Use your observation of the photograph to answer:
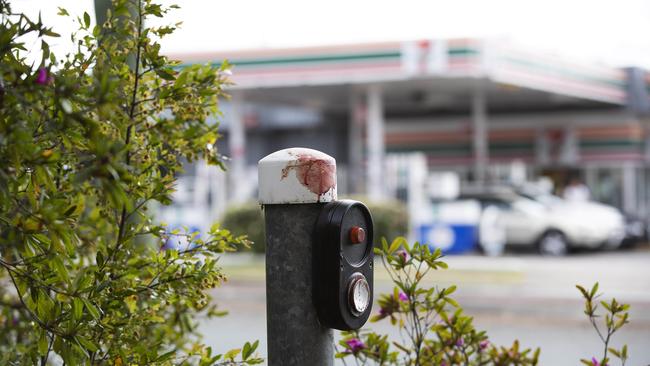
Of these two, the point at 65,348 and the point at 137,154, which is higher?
the point at 137,154

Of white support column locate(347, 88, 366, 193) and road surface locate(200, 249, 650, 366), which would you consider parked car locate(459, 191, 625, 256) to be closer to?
road surface locate(200, 249, 650, 366)

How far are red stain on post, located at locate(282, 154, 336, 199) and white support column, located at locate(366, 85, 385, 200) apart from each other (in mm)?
15750

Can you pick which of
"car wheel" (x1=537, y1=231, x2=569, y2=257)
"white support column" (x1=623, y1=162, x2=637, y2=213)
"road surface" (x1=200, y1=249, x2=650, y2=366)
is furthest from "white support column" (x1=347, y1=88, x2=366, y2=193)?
"white support column" (x1=623, y1=162, x2=637, y2=213)

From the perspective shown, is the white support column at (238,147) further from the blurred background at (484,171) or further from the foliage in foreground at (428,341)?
the foliage in foreground at (428,341)

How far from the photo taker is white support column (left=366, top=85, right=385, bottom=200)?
717 inches

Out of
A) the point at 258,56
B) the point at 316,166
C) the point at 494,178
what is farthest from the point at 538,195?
the point at 316,166

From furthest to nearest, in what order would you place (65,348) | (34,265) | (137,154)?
(137,154), (34,265), (65,348)

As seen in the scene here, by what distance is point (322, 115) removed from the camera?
2645 centimetres

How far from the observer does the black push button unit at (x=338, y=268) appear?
2.20 meters

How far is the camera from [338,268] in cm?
220

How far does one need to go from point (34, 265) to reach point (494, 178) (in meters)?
21.8

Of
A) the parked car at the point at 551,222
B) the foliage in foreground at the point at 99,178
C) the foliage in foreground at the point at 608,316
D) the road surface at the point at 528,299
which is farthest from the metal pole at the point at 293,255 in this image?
the parked car at the point at 551,222

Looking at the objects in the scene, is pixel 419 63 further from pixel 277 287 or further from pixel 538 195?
pixel 277 287

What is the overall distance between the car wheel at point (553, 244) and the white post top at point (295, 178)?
1477 cm
